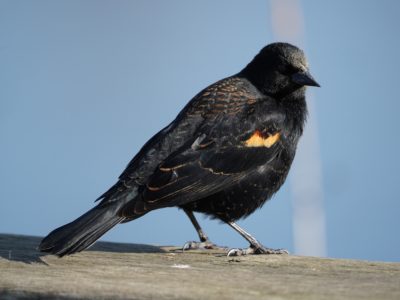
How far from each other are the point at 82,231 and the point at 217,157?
1.33m

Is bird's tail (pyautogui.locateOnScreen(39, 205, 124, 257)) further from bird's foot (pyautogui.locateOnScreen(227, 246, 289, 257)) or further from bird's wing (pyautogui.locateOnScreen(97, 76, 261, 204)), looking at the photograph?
bird's foot (pyautogui.locateOnScreen(227, 246, 289, 257))

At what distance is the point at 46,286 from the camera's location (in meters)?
2.06

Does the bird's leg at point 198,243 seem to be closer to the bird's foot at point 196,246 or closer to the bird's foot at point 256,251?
the bird's foot at point 196,246

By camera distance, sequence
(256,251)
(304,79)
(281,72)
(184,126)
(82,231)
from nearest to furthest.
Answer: (82,231)
(256,251)
(184,126)
(304,79)
(281,72)

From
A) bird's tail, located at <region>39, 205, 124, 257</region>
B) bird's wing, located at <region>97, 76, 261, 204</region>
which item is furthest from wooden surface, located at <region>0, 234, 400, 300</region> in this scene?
bird's wing, located at <region>97, 76, 261, 204</region>

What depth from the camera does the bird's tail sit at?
3146mm

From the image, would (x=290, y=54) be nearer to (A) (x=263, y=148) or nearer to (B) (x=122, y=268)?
(A) (x=263, y=148)

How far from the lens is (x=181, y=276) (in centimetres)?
242

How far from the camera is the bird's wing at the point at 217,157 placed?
4.17m

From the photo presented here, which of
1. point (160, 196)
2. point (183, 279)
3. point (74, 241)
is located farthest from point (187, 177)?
point (183, 279)

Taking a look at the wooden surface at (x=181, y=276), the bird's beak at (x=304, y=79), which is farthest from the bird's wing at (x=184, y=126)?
the wooden surface at (x=181, y=276)

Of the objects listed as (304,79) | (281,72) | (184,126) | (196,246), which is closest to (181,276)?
(196,246)

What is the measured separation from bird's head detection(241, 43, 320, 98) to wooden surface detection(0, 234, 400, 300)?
2003 mm

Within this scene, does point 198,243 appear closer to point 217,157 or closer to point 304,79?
point 217,157
